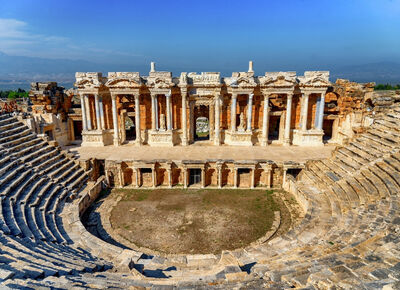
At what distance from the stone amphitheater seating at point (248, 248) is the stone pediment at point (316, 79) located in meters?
5.20

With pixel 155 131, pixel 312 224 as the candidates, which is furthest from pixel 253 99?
pixel 312 224

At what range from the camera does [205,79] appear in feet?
71.8

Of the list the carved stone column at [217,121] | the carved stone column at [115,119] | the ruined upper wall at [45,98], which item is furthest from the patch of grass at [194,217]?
the ruined upper wall at [45,98]

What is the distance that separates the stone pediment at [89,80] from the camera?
21438 mm

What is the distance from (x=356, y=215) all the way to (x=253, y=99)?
13408 mm

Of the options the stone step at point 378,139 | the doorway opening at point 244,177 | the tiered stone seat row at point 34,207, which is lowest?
the doorway opening at point 244,177

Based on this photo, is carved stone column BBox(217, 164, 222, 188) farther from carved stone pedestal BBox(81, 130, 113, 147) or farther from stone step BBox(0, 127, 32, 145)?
stone step BBox(0, 127, 32, 145)

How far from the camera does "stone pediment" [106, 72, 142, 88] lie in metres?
21.2

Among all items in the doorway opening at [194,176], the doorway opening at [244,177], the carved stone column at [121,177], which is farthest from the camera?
the doorway opening at [194,176]

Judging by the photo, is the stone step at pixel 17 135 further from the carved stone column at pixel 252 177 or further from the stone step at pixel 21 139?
the carved stone column at pixel 252 177

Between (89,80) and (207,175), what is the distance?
11.7m

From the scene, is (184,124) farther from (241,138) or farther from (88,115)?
(88,115)

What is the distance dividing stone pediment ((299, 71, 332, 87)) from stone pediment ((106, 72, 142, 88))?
501 inches

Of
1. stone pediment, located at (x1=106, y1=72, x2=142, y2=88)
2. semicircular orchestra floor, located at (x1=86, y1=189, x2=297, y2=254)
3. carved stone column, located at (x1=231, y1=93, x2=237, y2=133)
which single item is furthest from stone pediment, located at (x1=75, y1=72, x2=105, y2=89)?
carved stone column, located at (x1=231, y1=93, x2=237, y2=133)
